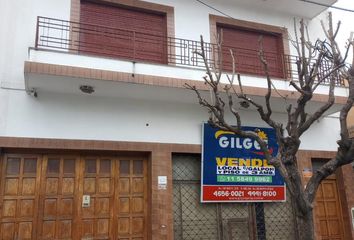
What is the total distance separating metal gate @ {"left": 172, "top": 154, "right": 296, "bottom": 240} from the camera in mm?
8000

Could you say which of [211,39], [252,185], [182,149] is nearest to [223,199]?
[252,185]

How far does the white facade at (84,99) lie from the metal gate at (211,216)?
2.61 feet

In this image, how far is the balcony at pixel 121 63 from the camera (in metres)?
6.87

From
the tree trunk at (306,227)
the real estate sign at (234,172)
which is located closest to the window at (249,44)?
the real estate sign at (234,172)

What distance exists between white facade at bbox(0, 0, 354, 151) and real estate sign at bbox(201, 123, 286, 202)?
1.41 ft

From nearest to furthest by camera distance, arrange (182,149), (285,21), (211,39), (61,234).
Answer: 1. (61,234)
2. (182,149)
3. (211,39)
4. (285,21)

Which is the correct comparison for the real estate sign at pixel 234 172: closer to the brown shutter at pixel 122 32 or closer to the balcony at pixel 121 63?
the balcony at pixel 121 63

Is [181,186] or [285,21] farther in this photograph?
[285,21]

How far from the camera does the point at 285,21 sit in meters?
9.95

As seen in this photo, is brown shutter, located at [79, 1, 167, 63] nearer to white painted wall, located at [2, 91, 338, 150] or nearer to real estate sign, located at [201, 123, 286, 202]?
white painted wall, located at [2, 91, 338, 150]

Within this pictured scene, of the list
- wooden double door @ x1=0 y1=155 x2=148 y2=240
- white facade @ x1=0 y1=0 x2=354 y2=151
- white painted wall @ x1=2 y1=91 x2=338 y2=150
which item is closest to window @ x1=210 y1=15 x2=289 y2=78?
white facade @ x1=0 y1=0 x2=354 y2=151

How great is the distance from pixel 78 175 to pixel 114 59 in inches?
96.3

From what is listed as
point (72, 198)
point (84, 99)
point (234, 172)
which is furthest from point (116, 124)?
point (234, 172)

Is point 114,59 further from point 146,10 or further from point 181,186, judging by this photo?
point 181,186
